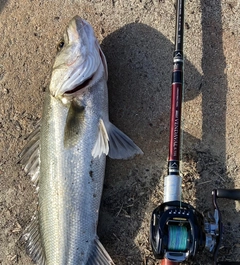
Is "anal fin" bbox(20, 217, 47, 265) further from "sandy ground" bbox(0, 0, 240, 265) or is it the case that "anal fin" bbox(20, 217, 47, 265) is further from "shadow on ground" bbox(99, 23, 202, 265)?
"shadow on ground" bbox(99, 23, 202, 265)

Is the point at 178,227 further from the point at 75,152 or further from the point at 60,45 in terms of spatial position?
the point at 60,45

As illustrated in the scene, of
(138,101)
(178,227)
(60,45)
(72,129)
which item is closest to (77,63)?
(60,45)

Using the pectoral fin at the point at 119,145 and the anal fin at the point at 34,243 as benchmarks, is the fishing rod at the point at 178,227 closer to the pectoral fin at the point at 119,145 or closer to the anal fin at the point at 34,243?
the pectoral fin at the point at 119,145

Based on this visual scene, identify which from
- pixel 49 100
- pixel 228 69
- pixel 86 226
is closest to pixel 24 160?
pixel 49 100

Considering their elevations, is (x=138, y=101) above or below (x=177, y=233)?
above

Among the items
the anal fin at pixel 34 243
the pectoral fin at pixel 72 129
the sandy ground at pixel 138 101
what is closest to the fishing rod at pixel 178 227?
the sandy ground at pixel 138 101

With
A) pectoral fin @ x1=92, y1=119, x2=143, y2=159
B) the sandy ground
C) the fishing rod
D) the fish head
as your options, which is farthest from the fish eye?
the fishing rod

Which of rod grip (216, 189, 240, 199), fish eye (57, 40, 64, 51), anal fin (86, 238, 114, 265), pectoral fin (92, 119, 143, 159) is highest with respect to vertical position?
fish eye (57, 40, 64, 51)
